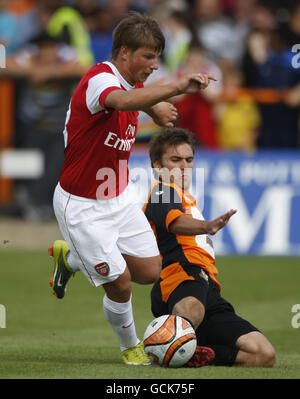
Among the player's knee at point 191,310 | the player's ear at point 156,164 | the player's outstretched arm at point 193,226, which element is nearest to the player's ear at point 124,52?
the player's ear at point 156,164

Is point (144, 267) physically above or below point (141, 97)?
below

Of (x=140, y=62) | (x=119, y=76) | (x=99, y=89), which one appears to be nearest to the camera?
(x=99, y=89)

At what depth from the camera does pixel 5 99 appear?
1461 centimetres

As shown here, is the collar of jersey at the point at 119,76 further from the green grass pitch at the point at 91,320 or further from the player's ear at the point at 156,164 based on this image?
the green grass pitch at the point at 91,320

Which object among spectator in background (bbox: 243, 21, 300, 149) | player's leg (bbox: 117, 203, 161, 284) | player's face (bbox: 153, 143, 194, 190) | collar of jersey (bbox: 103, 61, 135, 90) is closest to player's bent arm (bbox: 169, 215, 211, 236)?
player's leg (bbox: 117, 203, 161, 284)

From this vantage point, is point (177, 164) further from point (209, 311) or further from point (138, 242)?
point (209, 311)

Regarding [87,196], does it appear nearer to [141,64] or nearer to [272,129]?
[141,64]

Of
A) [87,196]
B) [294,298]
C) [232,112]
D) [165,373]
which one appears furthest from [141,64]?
→ [232,112]

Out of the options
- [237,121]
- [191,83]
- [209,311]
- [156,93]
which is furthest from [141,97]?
[237,121]

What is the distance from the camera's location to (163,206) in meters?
6.30

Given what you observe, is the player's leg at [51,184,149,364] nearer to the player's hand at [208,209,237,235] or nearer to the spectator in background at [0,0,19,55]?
the player's hand at [208,209,237,235]

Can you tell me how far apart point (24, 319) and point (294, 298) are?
2.89 meters

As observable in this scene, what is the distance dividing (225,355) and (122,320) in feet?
2.47

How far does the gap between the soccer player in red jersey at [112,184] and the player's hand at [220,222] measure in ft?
2.71
